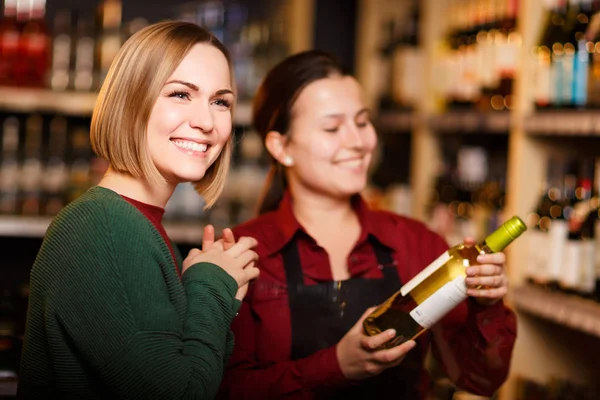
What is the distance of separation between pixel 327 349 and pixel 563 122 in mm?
812

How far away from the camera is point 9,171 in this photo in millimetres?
2973

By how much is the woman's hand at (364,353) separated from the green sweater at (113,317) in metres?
0.30

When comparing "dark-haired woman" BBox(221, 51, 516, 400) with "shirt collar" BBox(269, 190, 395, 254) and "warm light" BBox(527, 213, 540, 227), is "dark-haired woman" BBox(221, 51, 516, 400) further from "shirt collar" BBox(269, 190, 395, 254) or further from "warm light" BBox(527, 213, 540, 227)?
"warm light" BBox(527, 213, 540, 227)

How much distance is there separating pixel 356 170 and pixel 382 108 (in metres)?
1.71

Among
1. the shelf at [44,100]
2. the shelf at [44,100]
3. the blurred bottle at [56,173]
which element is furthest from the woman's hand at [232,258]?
the blurred bottle at [56,173]

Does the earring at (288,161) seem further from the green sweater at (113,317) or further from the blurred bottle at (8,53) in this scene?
the blurred bottle at (8,53)

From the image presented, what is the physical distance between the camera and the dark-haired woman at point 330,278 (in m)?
1.35

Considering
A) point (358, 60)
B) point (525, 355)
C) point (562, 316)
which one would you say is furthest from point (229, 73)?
point (358, 60)

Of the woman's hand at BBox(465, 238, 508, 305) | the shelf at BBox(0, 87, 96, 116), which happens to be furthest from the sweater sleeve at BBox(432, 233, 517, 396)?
the shelf at BBox(0, 87, 96, 116)

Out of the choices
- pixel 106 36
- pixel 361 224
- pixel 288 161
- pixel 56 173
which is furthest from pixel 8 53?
pixel 361 224

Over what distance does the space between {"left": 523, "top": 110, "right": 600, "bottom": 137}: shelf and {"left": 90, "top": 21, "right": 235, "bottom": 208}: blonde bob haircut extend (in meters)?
0.95

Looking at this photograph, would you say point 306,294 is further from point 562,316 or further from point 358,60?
point 358,60

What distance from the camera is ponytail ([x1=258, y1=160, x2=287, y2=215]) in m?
1.67

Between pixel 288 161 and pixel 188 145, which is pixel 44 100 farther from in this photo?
pixel 188 145
